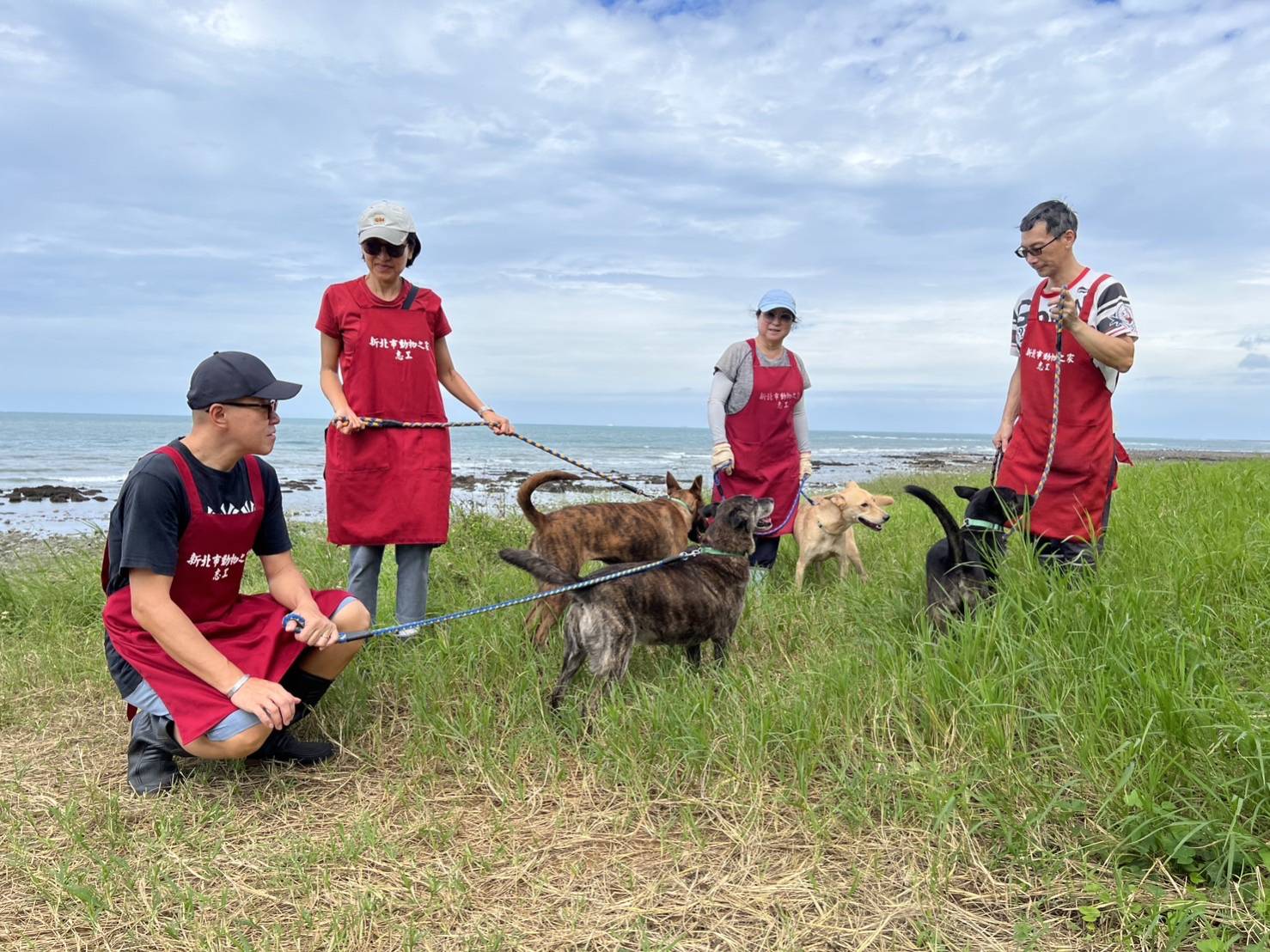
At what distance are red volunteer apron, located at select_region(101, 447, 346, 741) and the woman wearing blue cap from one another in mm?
3339

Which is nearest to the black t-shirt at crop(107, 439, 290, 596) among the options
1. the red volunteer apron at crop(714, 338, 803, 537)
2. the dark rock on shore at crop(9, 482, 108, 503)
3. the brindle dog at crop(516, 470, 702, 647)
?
the brindle dog at crop(516, 470, 702, 647)

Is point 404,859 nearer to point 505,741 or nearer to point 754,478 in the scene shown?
point 505,741

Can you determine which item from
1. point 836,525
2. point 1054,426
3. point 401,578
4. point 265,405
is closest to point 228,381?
point 265,405

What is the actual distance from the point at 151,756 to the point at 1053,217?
526 centimetres

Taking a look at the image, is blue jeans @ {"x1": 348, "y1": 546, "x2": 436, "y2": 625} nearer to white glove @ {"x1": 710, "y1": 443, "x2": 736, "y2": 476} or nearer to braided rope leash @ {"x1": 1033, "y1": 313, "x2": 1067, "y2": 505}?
white glove @ {"x1": 710, "y1": 443, "x2": 736, "y2": 476}

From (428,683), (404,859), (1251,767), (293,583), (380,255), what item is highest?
(380,255)

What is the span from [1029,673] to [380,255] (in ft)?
13.1

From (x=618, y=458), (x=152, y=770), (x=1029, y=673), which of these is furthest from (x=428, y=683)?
(x=618, y=458)

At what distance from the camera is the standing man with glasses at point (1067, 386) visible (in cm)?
399

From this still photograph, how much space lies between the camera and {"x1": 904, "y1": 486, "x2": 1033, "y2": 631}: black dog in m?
4.11

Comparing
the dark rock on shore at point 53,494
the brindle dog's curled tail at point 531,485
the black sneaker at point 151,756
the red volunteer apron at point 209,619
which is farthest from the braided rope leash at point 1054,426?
the dark rock on shore at point 53,494

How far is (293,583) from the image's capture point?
3.94 m

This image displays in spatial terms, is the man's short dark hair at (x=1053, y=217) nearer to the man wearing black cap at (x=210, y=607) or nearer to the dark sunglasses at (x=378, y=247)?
the dark sunglasses at (x=378, y=247)

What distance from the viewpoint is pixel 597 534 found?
17.8 ft
